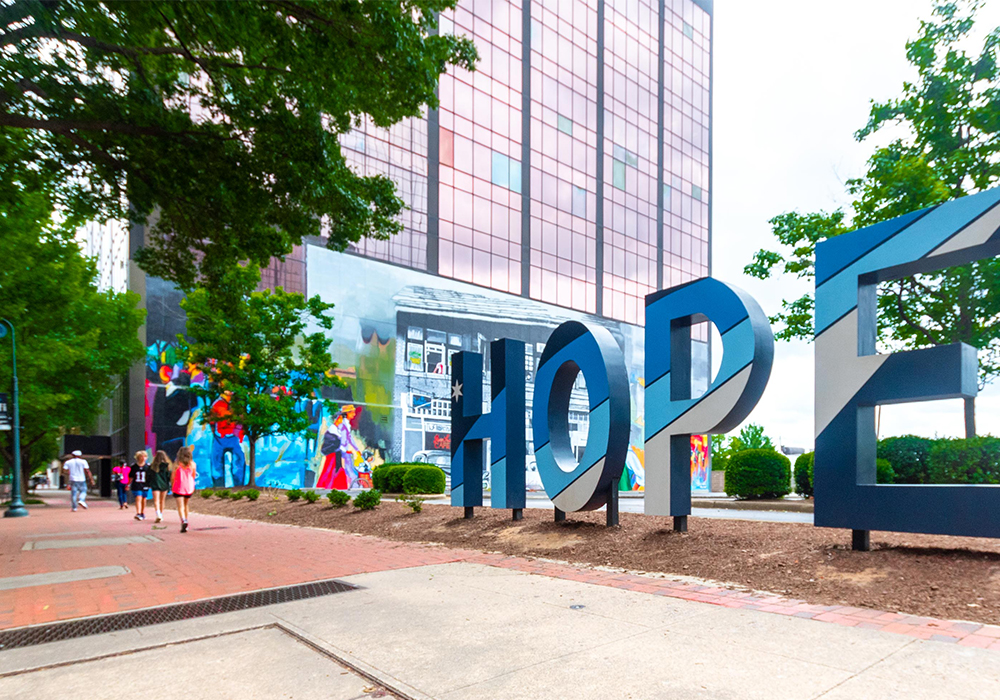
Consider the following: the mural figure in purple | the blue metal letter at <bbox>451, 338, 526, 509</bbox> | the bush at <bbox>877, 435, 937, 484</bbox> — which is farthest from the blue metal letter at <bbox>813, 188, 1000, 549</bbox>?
the mural figure in purple

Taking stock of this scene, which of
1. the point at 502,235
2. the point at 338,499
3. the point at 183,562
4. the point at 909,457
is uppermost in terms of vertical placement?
the point at 502,235

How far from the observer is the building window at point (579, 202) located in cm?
5072

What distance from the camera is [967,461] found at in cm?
1291

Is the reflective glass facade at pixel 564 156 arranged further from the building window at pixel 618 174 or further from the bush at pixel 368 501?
the bush at pixel 368 501

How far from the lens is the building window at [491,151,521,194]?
4541 centimetres

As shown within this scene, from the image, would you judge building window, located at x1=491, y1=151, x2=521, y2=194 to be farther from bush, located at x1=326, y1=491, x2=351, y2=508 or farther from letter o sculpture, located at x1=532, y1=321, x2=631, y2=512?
letter o sculpture, located at x1=532, y1=321, x2=631, y2=512

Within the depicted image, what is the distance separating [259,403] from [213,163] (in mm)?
14835

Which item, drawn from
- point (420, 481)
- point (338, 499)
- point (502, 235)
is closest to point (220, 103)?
point (338, 499)

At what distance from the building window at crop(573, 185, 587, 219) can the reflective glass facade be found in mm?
135

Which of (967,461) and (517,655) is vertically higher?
(967,461)

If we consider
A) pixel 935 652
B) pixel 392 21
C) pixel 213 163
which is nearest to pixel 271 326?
pixel 213 163

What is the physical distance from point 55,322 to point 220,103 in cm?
1748

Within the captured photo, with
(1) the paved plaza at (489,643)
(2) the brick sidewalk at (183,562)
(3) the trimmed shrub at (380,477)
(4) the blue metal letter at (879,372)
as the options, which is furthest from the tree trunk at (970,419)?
(3) the trimmed shrub at (380,477)

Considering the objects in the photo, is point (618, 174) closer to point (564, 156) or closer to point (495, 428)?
point (564, 156)
